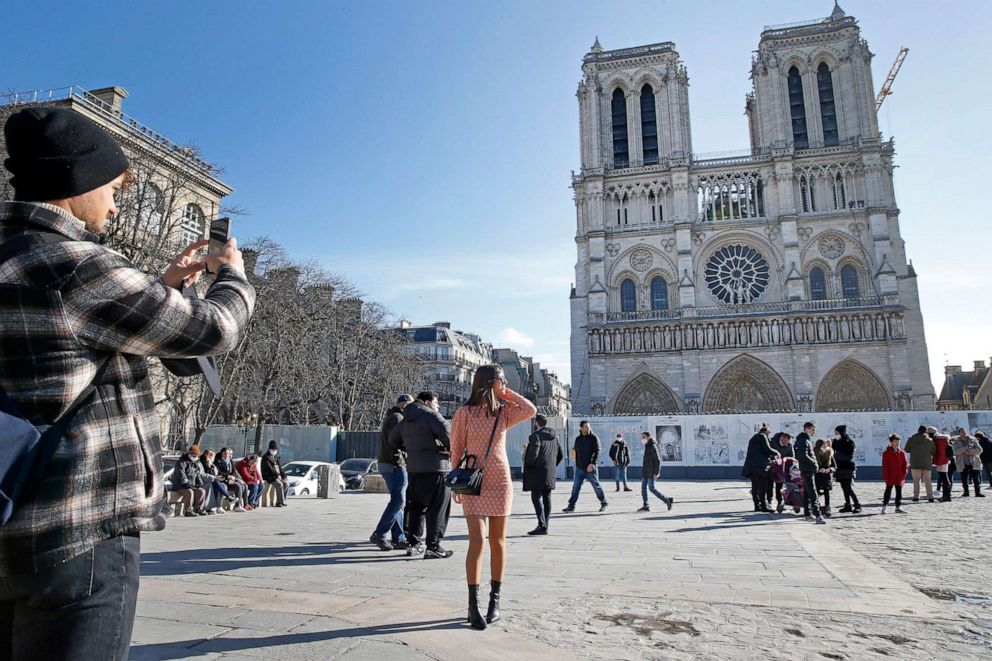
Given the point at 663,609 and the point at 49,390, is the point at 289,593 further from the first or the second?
the point at 49,390

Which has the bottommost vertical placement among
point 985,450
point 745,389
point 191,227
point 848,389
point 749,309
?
point 985,450

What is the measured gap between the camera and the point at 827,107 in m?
40.2

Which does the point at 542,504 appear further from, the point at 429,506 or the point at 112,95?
the point at 112,95

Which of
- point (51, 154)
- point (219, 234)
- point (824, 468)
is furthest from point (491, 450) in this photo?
point (824, 468)

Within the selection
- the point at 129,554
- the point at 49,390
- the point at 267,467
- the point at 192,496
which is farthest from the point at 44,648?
the point at 267,467

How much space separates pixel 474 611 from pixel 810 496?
8.00 metres

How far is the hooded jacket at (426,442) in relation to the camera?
6.20 m

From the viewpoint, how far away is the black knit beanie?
146cm

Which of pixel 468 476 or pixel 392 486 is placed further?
pixel 392 486

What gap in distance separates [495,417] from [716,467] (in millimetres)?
19952

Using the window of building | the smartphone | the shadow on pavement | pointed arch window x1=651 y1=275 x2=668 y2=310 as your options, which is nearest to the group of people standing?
the shadow on pavement

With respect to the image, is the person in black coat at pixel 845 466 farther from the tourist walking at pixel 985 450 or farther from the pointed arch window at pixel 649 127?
the pointed arch window at pixel 649 127

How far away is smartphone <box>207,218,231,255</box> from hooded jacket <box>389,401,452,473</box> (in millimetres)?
4467

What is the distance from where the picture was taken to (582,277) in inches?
1587
